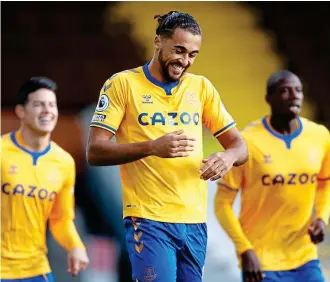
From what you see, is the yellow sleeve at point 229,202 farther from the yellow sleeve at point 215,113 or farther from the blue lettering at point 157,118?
the blue lettering at point 157,118

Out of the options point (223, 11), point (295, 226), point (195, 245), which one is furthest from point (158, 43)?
point (223, 11)

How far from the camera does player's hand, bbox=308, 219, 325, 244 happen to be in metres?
6.70

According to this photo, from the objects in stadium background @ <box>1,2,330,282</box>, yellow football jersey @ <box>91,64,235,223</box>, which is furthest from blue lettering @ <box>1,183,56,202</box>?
stadium background @ <box>1,2,330,282</box>

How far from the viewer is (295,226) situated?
6.93 metres

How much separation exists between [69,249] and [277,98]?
2038mm

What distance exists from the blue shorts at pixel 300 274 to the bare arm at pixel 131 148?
91.8 inches

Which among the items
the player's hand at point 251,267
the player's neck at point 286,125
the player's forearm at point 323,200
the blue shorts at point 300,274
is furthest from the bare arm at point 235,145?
the player's neck at point 286,125

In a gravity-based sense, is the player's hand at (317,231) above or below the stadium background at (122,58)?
below

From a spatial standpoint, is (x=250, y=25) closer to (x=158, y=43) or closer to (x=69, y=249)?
(x=69, y=249)

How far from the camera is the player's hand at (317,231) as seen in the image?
670 cm

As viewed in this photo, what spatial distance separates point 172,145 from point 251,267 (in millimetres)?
A: 2531

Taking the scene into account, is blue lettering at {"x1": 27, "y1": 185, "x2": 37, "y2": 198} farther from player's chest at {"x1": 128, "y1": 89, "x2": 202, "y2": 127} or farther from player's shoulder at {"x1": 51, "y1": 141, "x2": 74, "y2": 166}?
player's chest at {"x1": 128, "y1": 89, "x2": 202, "y2": 127}

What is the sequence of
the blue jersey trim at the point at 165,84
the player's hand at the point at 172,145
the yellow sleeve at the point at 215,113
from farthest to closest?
the yellow sleeve at the point at 215,113
the blue jersey trim at the point at 165,84
the player's hand at the point at 172,145

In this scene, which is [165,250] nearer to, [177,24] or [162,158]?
[162,158]
